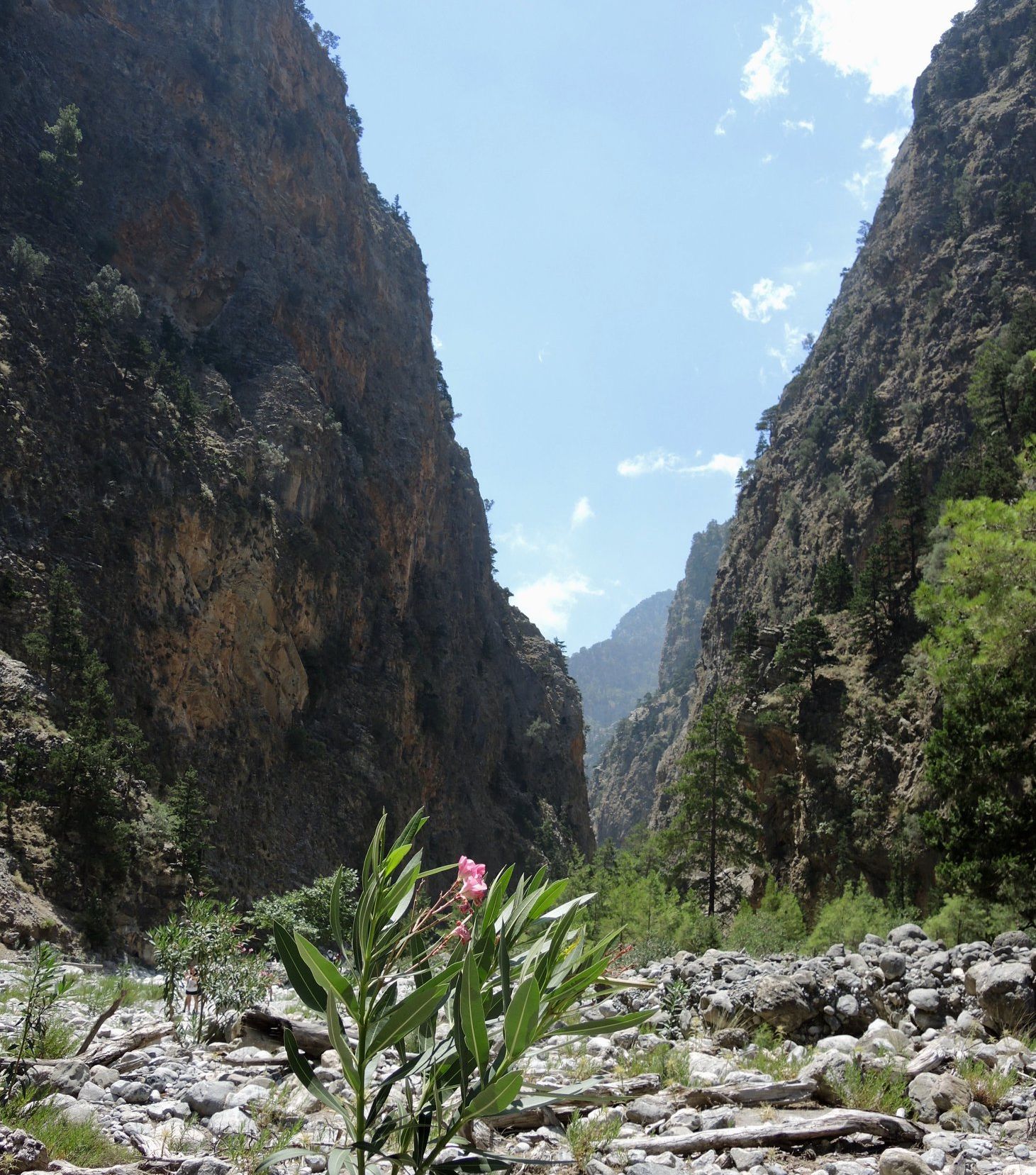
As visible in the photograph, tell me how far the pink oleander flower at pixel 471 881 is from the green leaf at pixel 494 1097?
0.74 meters

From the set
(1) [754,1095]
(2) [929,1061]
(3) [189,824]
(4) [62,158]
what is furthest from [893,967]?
(4) [62,158]

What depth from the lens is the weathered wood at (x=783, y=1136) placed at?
3.83 metres

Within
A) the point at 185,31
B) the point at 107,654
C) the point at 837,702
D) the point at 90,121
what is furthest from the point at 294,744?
the point at 185,31

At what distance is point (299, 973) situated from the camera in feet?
6.78

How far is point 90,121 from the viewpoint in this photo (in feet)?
121

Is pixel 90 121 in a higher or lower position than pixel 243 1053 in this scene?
higher

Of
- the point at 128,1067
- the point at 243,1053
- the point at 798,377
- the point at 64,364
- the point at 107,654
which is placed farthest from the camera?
the point at 798,377

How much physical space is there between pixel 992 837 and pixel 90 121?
4544cm

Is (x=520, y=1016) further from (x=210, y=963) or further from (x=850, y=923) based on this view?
(x=850, y=923)

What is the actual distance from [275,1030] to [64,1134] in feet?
8.13

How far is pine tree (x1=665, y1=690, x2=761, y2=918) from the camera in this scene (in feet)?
83.8

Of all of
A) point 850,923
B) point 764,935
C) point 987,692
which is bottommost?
point 850,923

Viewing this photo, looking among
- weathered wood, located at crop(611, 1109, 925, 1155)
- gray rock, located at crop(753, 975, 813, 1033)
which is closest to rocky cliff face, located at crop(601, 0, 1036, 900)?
gray rock, located at crop(753, 975, 813, 1033)

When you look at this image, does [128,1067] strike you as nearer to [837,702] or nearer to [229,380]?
[837,702]
